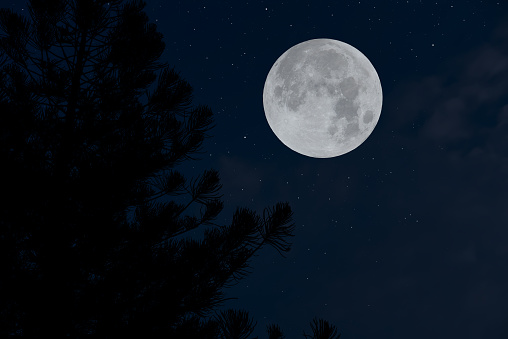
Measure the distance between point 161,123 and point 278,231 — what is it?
6.90 feet

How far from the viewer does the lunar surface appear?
675 cm

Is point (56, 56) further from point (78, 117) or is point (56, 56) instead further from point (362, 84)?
point (362, 84)

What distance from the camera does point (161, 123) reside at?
5.10 meters

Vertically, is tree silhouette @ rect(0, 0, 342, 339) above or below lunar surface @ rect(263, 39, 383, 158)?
below

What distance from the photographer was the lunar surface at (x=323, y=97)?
6754 mm

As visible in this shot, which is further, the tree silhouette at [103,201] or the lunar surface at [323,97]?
the lunar surface at [323,97]

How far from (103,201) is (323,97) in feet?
13.4

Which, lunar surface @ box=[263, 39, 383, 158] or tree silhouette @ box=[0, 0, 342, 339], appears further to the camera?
lunar surface @ box=[263, 39, 383, 158]

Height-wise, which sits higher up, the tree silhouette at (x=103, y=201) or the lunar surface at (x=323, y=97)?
the lunar surface at (x=323, y=97)

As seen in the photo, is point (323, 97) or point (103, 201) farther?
point (323, 97)

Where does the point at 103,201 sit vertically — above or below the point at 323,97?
below

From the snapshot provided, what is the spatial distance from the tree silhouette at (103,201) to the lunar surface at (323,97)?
7.41 feet

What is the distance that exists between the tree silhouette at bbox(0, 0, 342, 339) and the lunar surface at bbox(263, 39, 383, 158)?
226 centimetres

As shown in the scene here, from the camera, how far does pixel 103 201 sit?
423 centimetres
